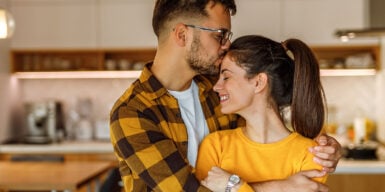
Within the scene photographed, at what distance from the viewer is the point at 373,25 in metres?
4.43

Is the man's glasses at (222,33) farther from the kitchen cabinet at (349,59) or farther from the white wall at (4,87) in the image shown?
the white wall at (4,87)

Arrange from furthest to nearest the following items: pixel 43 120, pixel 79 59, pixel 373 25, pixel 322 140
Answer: pixel 79 59 → pixel 43 120 → pixel 373 25 → pixel 322 140

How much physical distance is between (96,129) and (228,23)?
359cm

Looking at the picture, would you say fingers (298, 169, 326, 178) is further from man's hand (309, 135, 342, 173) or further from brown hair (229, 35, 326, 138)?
brown hair (229, 35, 326, 138)

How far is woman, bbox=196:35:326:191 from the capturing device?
1784 mm

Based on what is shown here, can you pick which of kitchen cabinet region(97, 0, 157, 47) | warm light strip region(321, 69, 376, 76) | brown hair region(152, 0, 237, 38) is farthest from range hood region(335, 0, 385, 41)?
brown hair region(152, 0, 237, 38)

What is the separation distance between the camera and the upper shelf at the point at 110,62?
4.96 m

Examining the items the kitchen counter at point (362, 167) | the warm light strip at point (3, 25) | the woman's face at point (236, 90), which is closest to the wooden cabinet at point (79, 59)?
the warm light strip at point (3, 25)

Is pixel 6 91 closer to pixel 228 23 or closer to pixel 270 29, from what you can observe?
pixel 270 29

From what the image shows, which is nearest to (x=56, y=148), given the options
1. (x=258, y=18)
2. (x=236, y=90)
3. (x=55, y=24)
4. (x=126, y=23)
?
(x=55, y=24)

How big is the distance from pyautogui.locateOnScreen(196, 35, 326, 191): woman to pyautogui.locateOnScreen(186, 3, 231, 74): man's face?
4 cm

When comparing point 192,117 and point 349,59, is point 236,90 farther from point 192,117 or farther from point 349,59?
point 349,59

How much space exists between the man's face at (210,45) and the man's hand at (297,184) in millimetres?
410

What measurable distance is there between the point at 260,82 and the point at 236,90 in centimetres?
8
